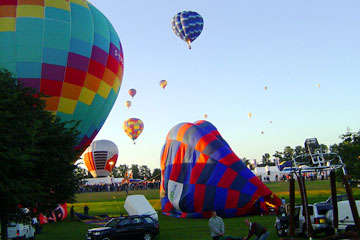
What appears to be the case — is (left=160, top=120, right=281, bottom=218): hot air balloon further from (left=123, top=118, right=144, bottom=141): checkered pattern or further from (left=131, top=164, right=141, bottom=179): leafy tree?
(left=131, top=164, right=141, bottom=179): leafy tree

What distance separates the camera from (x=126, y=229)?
15.5 m

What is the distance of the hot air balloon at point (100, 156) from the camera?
199ft

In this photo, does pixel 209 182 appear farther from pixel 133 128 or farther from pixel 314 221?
pixel 133 128

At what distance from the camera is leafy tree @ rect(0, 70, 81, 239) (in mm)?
10016

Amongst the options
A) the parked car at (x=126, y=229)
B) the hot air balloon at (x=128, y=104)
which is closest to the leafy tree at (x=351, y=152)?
the parked car at (x=126, y=229)

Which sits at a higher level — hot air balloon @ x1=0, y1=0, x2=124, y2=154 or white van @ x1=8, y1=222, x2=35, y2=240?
hot air balloon @ x1=0, y1=0, x2=124, y2=154

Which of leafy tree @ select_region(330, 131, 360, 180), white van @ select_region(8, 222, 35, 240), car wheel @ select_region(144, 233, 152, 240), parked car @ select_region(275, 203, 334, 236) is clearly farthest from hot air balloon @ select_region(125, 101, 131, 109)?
parked car @ select_region(275, 203, 334, 236)

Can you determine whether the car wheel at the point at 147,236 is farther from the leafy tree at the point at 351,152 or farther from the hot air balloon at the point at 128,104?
the hot air balloon at the point at 128,104

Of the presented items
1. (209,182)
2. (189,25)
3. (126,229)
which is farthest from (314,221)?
(189,25)

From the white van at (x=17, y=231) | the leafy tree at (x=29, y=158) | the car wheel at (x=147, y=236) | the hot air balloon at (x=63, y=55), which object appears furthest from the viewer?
the hot air balloon at (x=63, y=55)

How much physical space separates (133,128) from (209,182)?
4094 cm

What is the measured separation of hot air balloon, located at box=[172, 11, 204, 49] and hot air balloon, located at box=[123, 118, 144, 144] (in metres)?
23.2

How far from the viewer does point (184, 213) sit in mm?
23625

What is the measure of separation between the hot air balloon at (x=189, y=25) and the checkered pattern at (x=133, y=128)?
76.1ft
